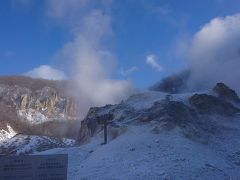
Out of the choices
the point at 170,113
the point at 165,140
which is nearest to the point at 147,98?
the point at 170,113

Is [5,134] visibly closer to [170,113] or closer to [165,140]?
[170,113]

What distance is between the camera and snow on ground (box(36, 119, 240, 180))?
27.5 metres

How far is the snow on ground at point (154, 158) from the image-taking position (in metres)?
27.5

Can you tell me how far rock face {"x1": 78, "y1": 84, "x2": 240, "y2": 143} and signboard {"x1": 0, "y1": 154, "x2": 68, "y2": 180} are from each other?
745 inches

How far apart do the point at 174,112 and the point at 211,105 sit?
241 inches

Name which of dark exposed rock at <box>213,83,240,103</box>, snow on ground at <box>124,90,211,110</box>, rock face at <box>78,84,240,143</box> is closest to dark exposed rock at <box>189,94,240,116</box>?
rock face at <box>78,84,240,143</box>

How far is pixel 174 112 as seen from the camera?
39.9 meters

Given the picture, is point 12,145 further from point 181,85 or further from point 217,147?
point 217,147

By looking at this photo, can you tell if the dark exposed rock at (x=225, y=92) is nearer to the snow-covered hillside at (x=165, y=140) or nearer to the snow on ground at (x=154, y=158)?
the snow-covered hillside at (x=165, y=140)

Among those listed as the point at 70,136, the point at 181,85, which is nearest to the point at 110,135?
the point at 181,85

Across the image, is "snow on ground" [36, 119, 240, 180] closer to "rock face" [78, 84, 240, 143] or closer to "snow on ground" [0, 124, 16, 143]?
"rock face" [78, 84, 240, 143]

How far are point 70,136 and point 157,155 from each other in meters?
166

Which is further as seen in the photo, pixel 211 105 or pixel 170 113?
pixel 211 105

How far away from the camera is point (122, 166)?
2934 cm
